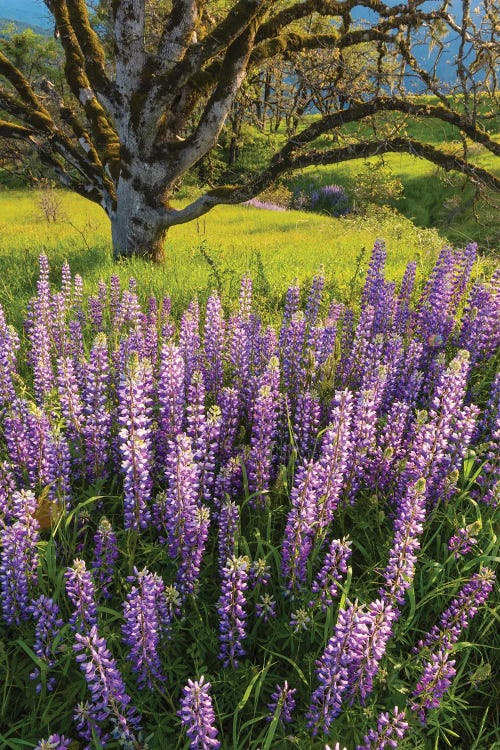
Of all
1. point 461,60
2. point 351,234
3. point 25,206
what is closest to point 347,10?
point 461,60

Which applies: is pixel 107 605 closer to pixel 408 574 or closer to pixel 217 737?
pixel 217 737

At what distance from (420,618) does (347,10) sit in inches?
406

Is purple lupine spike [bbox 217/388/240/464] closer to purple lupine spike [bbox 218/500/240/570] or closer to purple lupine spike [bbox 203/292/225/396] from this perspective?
purple lupine spike [bbox 203/292/225/396]

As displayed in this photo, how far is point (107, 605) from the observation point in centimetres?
256

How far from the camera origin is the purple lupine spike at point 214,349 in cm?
386

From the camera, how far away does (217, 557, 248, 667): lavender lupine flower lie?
208cm

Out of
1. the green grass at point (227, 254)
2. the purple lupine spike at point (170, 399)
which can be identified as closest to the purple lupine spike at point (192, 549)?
the purple lupine spike at point (170, 399)

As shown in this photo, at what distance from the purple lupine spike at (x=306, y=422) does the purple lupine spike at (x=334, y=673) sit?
1524 mm

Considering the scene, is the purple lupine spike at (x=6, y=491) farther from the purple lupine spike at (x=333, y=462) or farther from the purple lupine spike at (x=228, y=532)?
the purple lupine spike at (x=333, y=462)

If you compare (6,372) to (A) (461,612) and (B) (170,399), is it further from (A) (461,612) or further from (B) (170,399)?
(A) (461,612)

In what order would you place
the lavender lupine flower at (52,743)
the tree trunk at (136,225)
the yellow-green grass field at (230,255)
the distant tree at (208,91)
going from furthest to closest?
the tree trunk at (136,225) → the distant tree at (208,91) → the yellow-green grass field at (230,255) → the lavender lupine flower at (52,743)

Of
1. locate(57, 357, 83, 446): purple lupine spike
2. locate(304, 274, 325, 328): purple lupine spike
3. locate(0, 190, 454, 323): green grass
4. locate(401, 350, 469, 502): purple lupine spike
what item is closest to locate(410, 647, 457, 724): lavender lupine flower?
locate(401, 350, 469, 502): purple lupine spike

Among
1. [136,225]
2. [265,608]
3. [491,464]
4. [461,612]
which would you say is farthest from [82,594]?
[136,225]

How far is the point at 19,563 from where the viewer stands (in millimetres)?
2311
